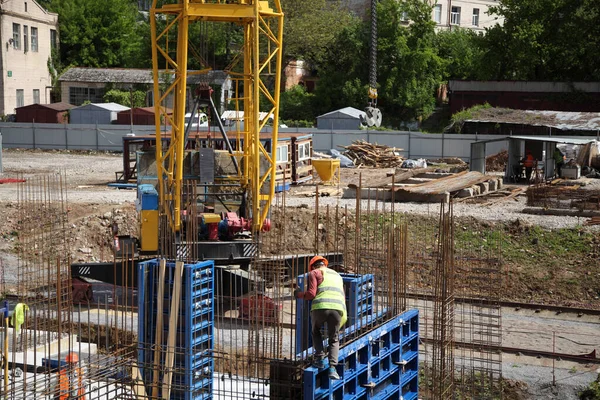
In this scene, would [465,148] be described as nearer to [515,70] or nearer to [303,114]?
[515,70]

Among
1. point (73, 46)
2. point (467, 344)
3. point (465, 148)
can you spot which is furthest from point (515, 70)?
point (467, 344)

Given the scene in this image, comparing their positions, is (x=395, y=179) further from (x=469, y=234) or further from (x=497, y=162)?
(x=469, y=234)

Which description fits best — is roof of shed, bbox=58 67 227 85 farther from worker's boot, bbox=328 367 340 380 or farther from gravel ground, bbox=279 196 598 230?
worker's boot, bbox=328 367 340 380

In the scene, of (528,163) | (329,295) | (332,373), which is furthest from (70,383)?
(528,163)

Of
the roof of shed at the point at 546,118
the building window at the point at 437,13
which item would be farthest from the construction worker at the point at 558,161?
the building window at the point at 437,13

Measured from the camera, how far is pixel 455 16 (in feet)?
203

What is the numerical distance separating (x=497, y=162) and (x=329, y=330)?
26757mm

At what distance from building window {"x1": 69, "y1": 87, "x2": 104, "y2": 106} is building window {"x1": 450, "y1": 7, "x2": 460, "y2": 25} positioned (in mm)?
24564

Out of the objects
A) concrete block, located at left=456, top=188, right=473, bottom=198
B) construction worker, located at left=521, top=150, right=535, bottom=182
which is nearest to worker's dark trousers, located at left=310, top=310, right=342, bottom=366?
concrete block, located at left=456, top=188, right=473, bottom=198

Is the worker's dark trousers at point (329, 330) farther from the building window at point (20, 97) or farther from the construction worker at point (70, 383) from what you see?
the building window at point (20, 97)

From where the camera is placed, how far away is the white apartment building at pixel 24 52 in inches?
1955

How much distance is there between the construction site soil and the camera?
19.6m

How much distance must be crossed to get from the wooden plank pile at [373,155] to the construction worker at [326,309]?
26.4 m

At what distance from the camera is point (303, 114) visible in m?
50.5
